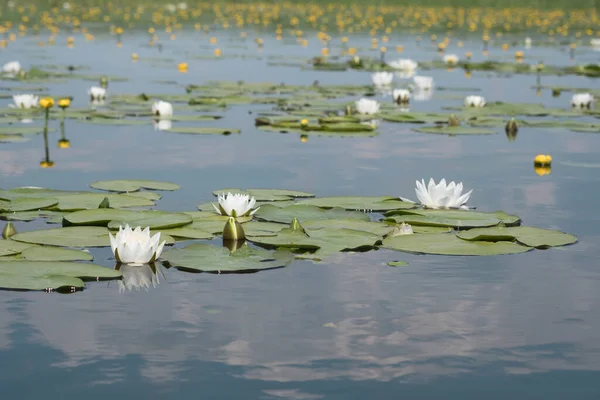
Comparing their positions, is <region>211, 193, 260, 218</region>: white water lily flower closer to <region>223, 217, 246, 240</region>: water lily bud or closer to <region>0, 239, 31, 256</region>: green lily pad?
<region>223, 217, 246, 240</region>: water lily bud

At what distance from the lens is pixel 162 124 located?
9586 millimetres

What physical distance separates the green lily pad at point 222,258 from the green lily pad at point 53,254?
347 mm

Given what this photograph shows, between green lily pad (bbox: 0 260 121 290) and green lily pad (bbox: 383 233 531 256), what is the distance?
1.32 metres

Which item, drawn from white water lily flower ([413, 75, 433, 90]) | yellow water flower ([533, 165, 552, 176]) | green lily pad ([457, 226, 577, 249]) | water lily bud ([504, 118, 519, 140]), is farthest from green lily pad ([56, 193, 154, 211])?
white water lily flower ([413, 75, 433, 90])

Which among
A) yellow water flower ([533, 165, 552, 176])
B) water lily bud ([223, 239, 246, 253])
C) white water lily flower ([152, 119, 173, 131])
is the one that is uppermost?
white water lily flower ([152, 119, 173, 131])

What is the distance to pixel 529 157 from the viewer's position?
811cm

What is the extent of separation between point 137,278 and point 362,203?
1759 millimetres

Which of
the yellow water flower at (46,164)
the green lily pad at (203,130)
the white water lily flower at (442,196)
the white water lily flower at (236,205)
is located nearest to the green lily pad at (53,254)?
the white water lily flower at (236,205)

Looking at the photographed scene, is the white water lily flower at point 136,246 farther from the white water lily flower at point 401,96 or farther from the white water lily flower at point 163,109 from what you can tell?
the white water lily flower at point 401,96

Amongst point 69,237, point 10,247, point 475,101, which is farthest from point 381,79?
point 10,247

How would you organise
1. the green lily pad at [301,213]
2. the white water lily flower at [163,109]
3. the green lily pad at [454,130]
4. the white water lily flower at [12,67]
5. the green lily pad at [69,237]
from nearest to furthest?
the green lily pad at [69,237], the green lily pad at [301,213], the green lily pad at [454,130], the white water lily flower at [163,109], the white water lily flower at [12,67]

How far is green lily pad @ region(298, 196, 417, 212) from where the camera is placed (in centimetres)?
584

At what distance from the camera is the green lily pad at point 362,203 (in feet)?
19.1

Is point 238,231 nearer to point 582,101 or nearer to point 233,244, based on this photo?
point 233,244
